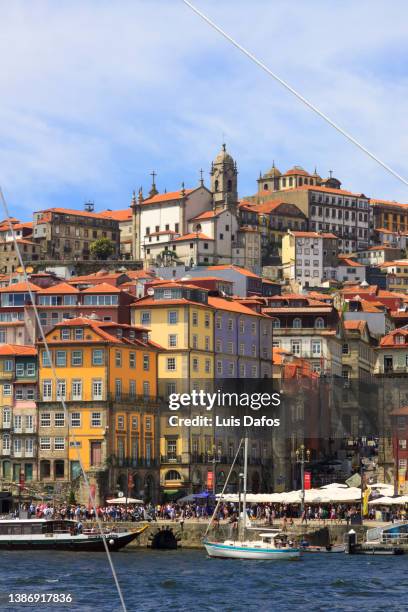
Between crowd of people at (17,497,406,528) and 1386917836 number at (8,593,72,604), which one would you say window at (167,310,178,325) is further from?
1386917836 number at (8,593,72,604)

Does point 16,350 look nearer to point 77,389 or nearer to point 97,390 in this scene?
point 77,389

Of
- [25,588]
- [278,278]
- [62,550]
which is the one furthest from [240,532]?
[278,278]

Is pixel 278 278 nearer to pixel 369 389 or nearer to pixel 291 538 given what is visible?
pixel 369 389

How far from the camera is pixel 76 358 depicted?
347 ft

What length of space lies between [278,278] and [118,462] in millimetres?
98245

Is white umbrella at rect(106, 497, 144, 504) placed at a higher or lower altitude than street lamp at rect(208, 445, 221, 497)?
lower

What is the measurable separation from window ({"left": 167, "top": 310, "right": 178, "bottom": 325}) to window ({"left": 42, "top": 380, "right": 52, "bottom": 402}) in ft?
38.6

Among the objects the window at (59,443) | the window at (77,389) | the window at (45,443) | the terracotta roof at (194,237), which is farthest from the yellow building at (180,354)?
the terracotta roof at (194,237)

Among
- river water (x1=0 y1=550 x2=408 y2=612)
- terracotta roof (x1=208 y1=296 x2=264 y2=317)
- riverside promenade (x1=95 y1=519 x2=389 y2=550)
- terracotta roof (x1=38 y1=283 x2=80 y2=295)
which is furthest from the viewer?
terracotta roof (x1=38 y1=283 x2=80 y2=295)

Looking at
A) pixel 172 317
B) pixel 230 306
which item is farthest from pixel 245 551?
pixel 230 306

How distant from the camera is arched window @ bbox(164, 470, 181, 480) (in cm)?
10750

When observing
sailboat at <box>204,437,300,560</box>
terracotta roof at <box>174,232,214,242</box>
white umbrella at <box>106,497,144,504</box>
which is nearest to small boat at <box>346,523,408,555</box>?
sailboat at <box>204,437,300,560</box>

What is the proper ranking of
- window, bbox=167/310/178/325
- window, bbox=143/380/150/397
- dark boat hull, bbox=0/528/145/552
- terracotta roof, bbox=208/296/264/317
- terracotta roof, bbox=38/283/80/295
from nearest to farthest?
dark boat hull, bbox=0/528/145/552
window, bbox=143/380/150/397
window, bbox=167/310/178/325
terracotta roof, bbox=208/296/264/317
terracotta roof, bbox=38/283/80/295

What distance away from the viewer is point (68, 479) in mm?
102688
